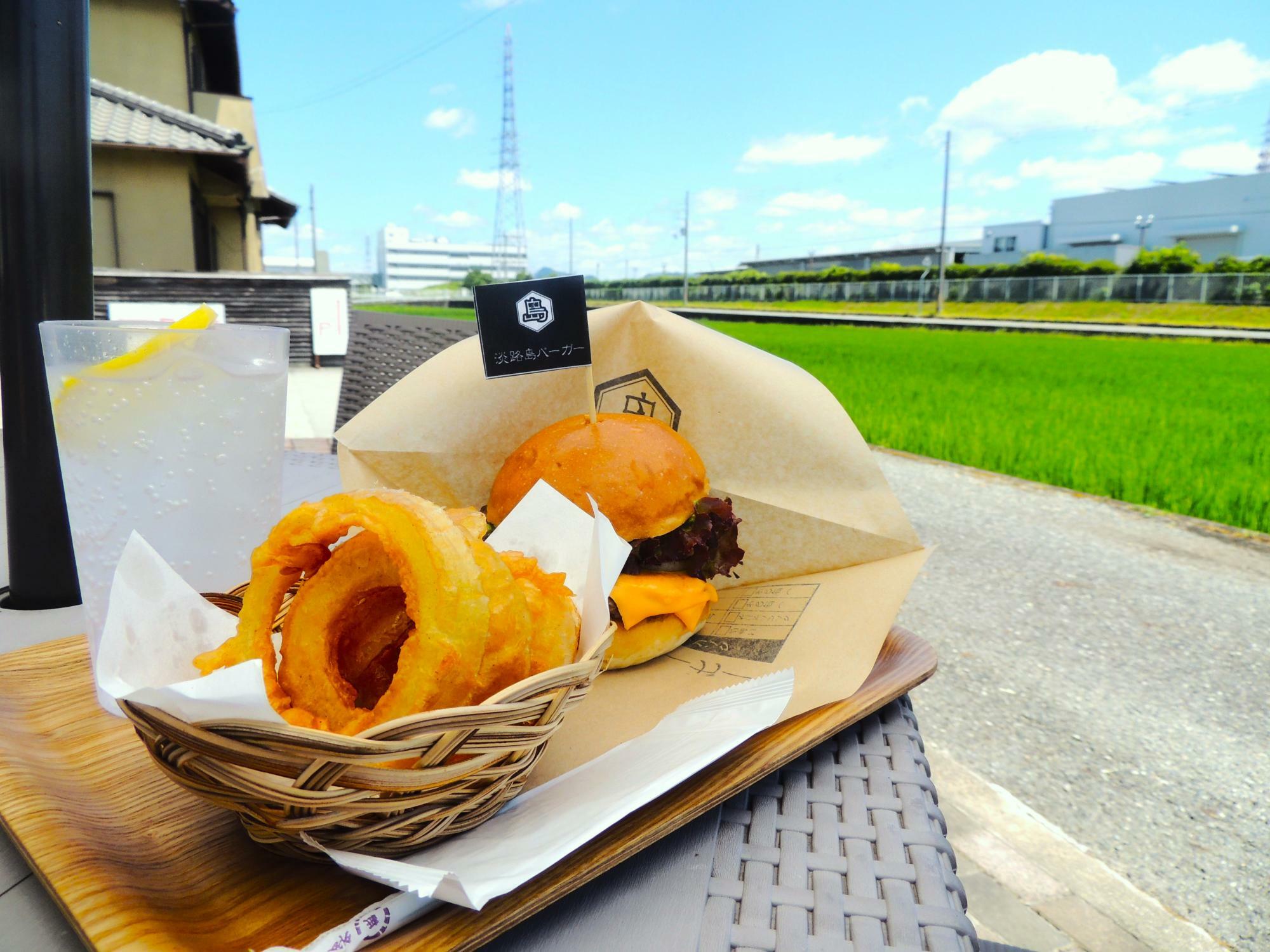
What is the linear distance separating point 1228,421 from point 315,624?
9.33 meters

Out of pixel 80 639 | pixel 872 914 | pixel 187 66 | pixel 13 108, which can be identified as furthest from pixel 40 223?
pixel 187 66

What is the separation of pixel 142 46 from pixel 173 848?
15134 millimetres

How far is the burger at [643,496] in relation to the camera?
4.33ft

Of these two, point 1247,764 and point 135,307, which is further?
point 135,307

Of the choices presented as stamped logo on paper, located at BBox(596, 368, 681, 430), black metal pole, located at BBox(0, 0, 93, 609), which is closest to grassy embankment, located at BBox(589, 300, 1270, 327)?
stamped logo on paper, located at BBox(596, 368, 681, 430)

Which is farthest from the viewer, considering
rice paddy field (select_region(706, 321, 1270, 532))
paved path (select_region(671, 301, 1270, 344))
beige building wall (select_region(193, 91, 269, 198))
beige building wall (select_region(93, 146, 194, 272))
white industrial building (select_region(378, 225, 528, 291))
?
white industrial building (select_region(378, 225, 528, 291))

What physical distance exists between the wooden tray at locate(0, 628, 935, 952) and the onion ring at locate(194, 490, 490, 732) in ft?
0.43

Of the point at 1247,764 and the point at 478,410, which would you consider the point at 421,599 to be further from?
the point at 1247,764

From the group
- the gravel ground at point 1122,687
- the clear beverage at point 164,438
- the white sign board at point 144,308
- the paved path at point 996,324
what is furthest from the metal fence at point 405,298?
the clear beverage at point 164,438

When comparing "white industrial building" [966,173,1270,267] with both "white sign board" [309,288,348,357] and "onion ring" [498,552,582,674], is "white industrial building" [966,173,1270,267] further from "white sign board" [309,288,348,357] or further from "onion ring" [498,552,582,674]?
"onion ring" [498,552,582,674]

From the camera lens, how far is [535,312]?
128cm

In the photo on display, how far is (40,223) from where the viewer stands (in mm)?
972

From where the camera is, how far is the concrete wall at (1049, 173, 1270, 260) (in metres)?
39.7

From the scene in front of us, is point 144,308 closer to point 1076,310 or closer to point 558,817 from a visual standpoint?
point 558,817
